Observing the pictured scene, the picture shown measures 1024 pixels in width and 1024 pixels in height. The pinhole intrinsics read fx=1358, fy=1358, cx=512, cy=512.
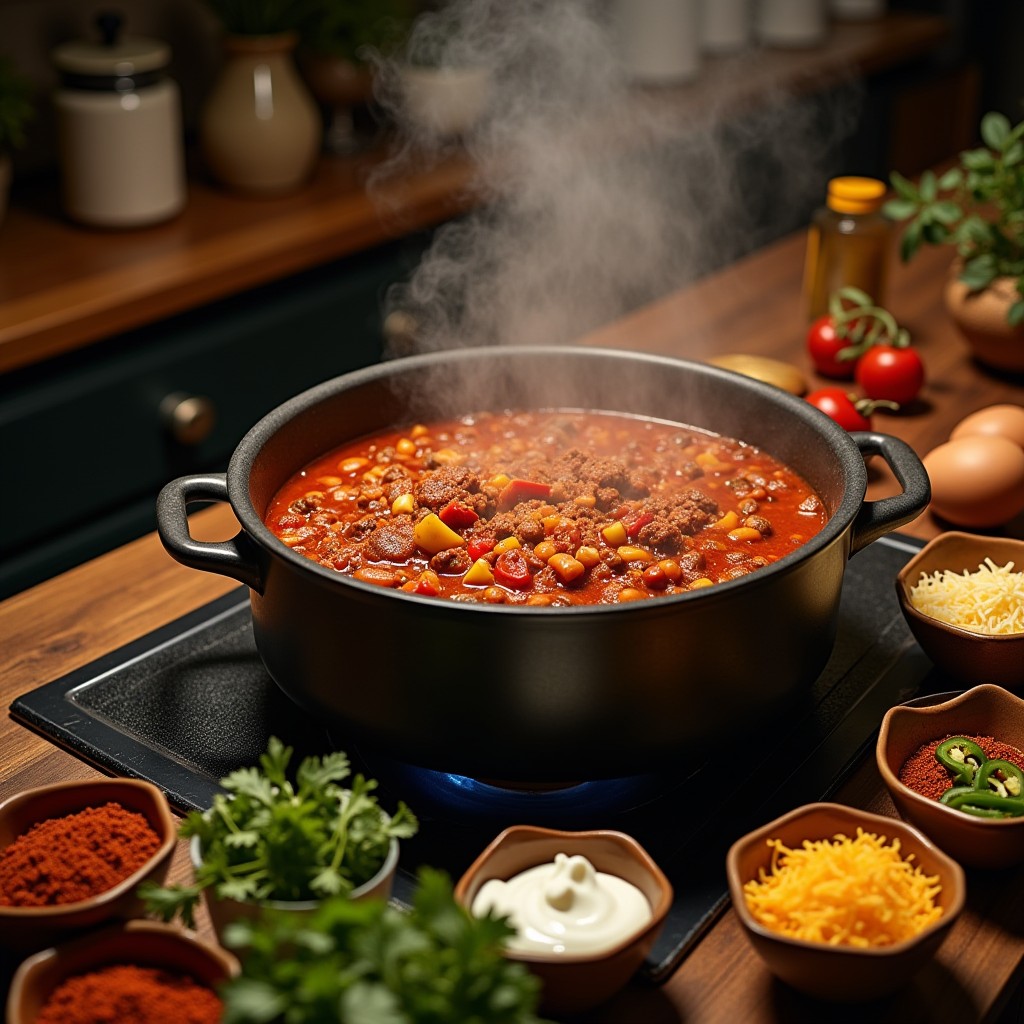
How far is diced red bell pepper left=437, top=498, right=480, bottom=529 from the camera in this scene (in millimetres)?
1728

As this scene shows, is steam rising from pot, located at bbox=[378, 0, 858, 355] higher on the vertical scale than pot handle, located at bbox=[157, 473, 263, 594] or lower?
lower

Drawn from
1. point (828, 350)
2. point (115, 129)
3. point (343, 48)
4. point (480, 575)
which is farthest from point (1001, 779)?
point (343, 48)

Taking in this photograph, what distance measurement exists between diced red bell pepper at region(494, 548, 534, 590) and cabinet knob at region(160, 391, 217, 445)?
159 centimetres

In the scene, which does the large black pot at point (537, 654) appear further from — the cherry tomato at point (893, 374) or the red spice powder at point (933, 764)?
the cherry tomato at point (893, 374)

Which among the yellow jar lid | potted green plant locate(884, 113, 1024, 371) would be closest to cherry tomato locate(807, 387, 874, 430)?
potted green plant locate(884, 113, 1024, 371)

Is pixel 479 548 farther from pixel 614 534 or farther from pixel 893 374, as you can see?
pixel 893 374

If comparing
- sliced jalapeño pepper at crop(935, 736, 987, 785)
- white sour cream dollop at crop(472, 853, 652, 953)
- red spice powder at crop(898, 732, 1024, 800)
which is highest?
white sour cream dollop at crop(472, 853, 652, 953)

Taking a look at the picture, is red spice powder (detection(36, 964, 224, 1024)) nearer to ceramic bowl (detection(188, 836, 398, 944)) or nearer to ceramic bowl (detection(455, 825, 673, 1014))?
ceramic bowl (detection(188, 836, 398, 944))

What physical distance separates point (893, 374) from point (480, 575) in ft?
3.76

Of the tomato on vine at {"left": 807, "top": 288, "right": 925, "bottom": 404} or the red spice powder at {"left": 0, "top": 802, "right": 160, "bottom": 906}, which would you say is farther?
the tomato on vine at {"left": 807, "top": 288, "right": 925, "bottom": 404}

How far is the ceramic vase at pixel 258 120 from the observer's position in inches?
138

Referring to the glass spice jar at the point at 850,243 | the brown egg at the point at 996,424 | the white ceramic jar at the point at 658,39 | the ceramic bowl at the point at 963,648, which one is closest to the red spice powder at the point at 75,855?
the ceramic bowl at the point at 963,648

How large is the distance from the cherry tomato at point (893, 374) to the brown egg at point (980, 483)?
37 cm

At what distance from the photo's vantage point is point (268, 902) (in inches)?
45.8
